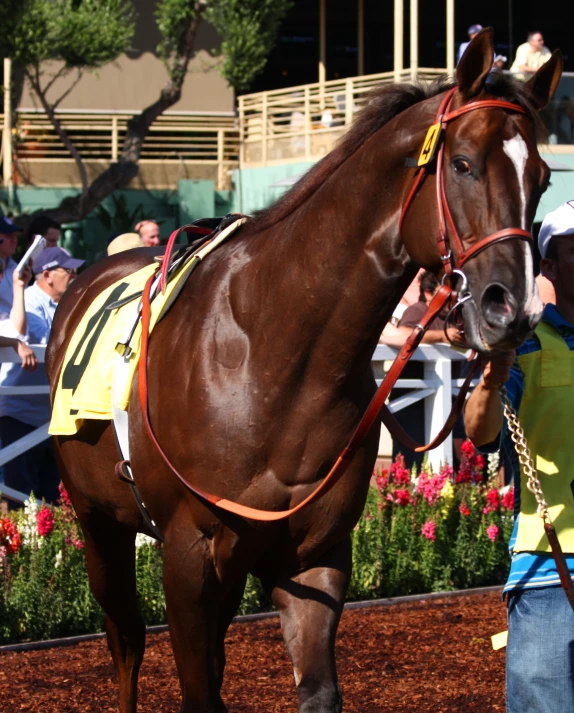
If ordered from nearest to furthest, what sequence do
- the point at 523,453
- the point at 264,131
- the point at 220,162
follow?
the point at 523,453
the point at 264,131
the point at 220,162

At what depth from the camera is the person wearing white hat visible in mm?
3010

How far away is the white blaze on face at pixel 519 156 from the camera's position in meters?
2.62

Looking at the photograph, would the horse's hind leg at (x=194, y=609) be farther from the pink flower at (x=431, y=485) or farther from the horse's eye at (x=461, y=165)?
the pink flower at (x=431, y=485)

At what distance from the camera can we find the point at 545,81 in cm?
287

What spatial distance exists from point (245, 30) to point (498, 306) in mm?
16802

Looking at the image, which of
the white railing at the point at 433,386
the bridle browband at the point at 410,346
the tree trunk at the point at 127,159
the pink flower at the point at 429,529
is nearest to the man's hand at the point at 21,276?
the white railing at the point at 433,386

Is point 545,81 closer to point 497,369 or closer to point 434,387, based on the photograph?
point 497,369

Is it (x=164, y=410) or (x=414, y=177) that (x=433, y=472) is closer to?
(x=164, y=410)

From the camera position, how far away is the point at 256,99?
20125mm

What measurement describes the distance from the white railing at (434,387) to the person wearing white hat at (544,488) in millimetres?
4114

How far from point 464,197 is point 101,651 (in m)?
3.50

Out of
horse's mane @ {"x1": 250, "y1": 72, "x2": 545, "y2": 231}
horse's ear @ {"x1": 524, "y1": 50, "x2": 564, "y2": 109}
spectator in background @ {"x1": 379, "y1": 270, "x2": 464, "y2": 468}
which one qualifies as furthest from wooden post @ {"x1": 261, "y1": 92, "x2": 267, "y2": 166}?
horse's ear @ {"x1": 524, "y1": 50, "x2": 564, "y2": 109}

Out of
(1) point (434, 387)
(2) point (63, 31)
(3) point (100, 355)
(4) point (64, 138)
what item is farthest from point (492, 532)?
(4) point (64, 138)

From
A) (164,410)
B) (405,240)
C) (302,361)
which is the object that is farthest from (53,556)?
(405,240)
